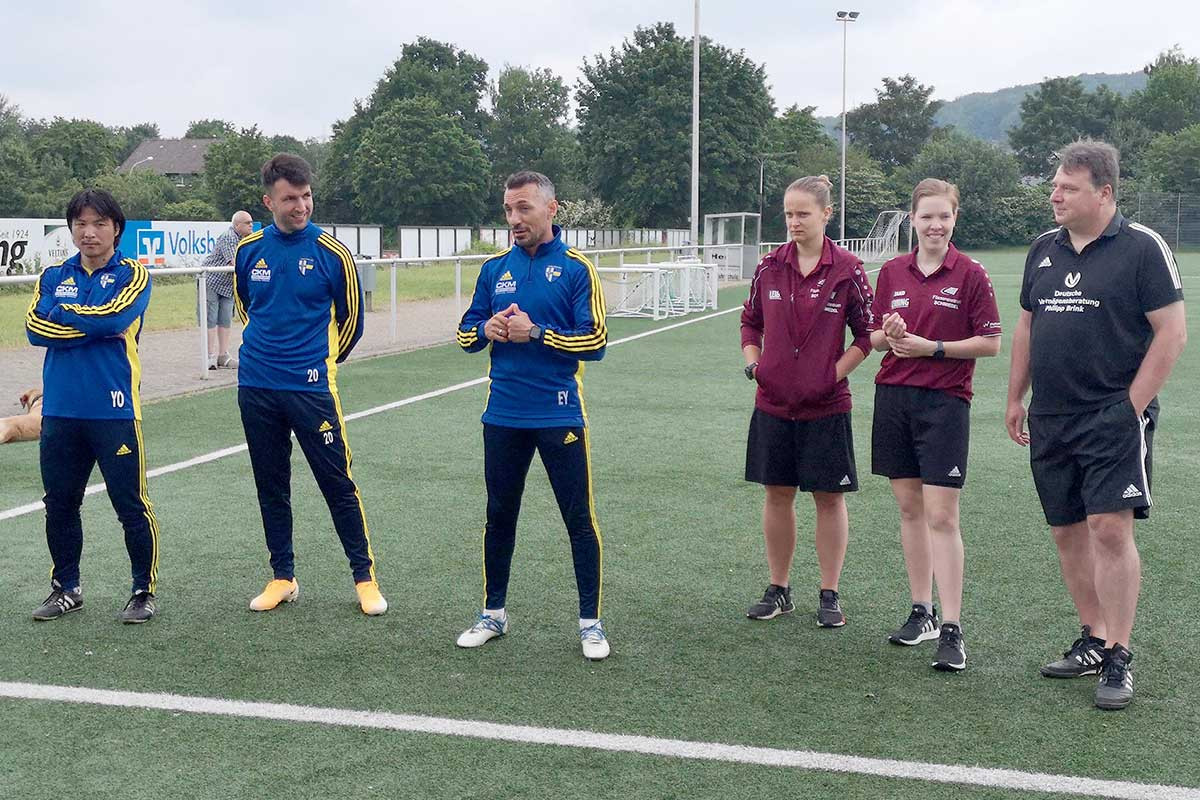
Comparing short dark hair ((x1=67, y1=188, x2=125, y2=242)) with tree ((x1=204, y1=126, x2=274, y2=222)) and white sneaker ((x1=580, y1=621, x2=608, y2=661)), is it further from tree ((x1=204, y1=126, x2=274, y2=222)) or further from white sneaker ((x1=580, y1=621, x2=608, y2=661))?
tree ((x1=204, y1=126, x2=274, y2=222))

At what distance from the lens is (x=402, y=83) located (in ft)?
314

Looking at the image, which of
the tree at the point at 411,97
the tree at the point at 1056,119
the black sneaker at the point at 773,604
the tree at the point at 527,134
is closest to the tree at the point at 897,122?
the tree at the point at 1056,119

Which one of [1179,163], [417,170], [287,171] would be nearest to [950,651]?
[287,171]

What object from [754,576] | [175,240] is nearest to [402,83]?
[175,240]

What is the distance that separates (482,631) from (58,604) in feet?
5.88

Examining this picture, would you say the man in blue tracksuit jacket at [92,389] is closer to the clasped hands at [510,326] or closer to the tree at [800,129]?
the clasped hands at [510,326]

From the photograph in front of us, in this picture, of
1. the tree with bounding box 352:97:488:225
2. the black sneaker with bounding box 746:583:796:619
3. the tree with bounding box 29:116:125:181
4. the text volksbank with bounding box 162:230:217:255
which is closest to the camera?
the black sneaker with bounding box 746:583:796:619

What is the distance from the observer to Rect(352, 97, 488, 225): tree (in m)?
82.1

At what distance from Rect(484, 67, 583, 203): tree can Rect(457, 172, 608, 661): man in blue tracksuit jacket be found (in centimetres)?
9563

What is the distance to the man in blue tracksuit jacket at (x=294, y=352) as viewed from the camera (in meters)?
5.15

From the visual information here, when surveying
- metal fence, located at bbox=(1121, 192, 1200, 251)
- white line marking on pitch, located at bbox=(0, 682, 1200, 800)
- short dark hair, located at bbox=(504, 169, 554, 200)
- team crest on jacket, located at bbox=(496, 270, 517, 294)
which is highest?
metal fence, located at bbox=(1121, 192, 1200, 251)

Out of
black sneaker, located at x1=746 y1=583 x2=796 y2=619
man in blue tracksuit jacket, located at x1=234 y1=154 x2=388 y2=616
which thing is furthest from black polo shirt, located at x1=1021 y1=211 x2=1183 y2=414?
man in blue tracksuit jacket, located at x1=234 y1=154 x2=388 y2=616

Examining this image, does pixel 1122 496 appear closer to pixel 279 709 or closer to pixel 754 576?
pixel 754 576

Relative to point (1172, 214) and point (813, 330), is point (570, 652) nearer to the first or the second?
point (813, 330)
